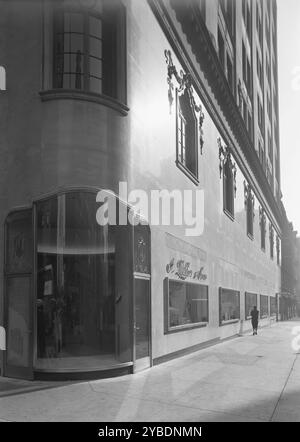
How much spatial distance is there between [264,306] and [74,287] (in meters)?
38.1

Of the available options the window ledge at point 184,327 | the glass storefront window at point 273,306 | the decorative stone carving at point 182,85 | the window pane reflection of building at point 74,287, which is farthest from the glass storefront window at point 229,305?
the glass storefront window at point 273,306

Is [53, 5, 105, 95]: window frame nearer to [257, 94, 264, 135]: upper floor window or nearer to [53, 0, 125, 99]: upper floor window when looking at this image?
[53, 0, 125, 99]: upper floor window

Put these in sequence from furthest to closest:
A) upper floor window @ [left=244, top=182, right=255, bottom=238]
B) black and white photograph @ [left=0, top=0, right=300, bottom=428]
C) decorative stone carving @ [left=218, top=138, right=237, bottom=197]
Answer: upper floor window @ [left=244, top=182, right=255, bottom=238], decorative stone carving @ [left=218, top=138, right=237, bottom=197], black and white photograph @ [left=0, top=0, right=300, bottom=428]

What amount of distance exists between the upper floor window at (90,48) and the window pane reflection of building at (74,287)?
9.98 feet

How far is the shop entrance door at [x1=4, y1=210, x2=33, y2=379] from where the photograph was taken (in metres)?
12.4

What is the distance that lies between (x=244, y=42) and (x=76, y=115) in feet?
97.4

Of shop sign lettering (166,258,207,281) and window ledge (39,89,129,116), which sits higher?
window ledge (39,89,129,116)

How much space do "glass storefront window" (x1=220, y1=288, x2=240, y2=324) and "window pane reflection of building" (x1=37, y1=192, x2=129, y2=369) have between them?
45.1ft

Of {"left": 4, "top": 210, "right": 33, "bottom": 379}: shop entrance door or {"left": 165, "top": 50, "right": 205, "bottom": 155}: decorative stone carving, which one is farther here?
{"left": 165, "top": 50, "right": 205, "bottom": 155}: decorative stone carving

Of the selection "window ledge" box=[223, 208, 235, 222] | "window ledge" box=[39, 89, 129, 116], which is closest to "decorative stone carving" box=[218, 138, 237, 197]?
"window ledge" box=[223, 208, 235, 222]

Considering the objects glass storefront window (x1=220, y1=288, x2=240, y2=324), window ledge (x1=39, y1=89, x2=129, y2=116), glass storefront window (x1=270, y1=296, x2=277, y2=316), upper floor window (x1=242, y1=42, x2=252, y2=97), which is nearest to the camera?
window ledge (x1=39, y1=89, x2=129, y2=116)

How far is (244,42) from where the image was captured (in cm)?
3909
